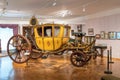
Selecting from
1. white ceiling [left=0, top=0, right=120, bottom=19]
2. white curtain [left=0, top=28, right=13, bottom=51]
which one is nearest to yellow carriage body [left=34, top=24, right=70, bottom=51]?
white ceiling [left=0, top=0, right=120, bottom=19]

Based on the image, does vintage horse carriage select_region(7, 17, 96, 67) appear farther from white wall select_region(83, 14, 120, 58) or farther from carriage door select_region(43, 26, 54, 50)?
white wall select_region(83, 14, 120, 58)

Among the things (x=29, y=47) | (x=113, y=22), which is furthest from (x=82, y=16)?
(x=29, y=47)

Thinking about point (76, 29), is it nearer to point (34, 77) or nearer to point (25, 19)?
point (25, 19)

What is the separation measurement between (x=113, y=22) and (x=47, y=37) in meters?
4.86

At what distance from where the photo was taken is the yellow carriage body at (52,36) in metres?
8.31

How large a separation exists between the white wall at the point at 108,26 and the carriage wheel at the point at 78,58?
3434 millimetres

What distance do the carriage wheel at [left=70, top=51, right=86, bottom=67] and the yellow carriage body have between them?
2.47 feet

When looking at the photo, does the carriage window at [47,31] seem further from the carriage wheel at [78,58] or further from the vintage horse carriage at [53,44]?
the carriage wheel at [78,58]

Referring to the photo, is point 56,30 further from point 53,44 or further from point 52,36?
point 53,44

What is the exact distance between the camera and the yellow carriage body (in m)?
8.31

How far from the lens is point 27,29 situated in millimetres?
9266

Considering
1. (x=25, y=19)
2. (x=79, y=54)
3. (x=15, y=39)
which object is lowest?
(x=79, y=54)

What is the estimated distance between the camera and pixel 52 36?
27.3 feet

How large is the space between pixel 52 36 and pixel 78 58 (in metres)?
1.53
